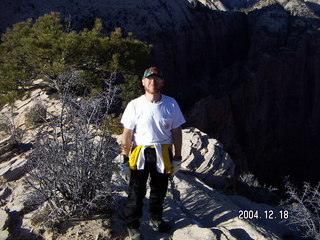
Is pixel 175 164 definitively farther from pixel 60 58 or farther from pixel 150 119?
pixel 60 58

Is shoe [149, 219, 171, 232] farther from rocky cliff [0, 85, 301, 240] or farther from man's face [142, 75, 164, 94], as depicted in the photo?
man's face [142, 75, 164, 94]

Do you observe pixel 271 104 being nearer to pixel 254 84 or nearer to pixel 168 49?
pixel 254 84

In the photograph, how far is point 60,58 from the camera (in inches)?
380

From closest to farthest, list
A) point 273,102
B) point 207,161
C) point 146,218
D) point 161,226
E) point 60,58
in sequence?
point 161,226, point 146,218, point 207,161, point 60,58, point 273,102

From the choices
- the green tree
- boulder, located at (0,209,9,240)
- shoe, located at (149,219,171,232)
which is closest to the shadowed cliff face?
the green tree

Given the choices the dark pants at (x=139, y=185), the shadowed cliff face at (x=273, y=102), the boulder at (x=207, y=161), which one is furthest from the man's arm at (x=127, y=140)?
the shadowed cliff face at (x=273, y=102)

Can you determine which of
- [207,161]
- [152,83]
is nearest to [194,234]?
[152,83]

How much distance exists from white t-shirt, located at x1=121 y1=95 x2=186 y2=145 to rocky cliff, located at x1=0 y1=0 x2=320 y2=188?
13101mm

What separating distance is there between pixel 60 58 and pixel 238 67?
660 inches

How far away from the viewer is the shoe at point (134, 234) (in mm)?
3176

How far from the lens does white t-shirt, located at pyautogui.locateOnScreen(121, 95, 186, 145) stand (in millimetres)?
3164

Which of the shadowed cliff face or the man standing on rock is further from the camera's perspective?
the shadowed cliff face

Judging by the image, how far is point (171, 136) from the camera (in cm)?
336

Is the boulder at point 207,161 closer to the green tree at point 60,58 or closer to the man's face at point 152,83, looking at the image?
the green tree at point 60,58
